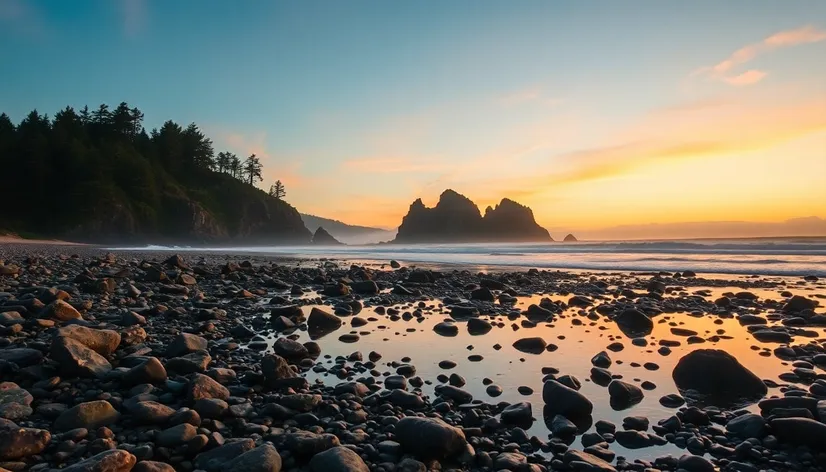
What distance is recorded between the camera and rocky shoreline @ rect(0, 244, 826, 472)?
3.72 m

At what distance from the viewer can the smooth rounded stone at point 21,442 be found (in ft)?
11.0

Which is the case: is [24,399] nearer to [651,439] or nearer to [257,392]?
[257,392]

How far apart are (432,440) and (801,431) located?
3.19 m

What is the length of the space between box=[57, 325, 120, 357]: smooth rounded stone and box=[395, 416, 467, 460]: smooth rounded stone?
14.4ft

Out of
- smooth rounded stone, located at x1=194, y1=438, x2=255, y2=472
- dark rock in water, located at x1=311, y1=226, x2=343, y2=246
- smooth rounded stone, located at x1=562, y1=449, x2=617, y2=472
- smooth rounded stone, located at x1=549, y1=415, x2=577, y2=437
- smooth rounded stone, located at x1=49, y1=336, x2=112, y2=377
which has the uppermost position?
dark rock in water, located at x1=311, y1=226, x2=343, y2=246

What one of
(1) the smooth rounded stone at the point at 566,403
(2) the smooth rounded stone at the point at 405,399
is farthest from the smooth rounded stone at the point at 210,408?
(1) the smooth rounded stone at the point at 566,403

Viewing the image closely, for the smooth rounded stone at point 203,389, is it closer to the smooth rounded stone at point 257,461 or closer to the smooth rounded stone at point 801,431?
the smooth rounded stone at point 257,461

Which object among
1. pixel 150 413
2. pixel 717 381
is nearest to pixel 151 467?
pixel 150 413

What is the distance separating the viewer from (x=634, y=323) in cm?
941

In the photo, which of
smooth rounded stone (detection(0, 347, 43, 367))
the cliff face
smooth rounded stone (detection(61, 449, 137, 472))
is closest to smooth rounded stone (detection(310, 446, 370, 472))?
smooth rounded stone (detection(61, 449, 137, 472))

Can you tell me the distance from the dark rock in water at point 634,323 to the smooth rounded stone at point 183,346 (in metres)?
7.43

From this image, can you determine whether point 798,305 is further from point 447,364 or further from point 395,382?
point 395,382

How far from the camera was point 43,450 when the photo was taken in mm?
3529

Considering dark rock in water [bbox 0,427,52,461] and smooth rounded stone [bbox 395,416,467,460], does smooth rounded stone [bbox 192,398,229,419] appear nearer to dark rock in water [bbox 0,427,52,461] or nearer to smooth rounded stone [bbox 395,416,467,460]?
dark rock in water [bbox 0,427,52,461]
